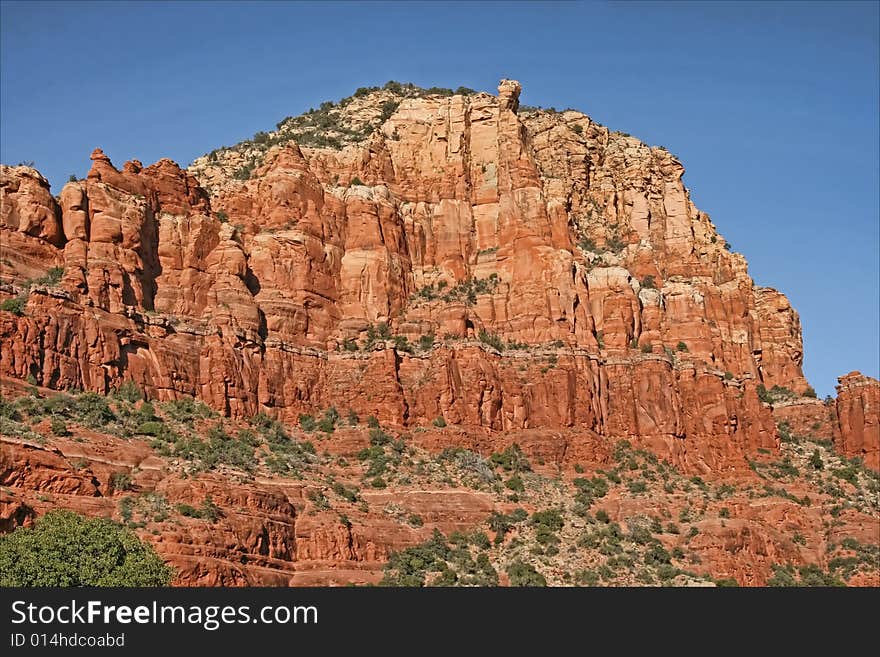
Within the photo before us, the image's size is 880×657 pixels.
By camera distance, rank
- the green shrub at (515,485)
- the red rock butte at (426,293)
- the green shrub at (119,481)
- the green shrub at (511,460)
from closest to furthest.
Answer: the green shrub at (119,481) < the red rock butte at (426,293) < the green shrub at (515,485) < the green shrub at (511,460)

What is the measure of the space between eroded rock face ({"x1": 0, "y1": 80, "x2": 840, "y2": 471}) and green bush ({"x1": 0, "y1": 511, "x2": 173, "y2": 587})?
25.4 m

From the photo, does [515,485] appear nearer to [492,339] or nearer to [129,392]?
[492,339]

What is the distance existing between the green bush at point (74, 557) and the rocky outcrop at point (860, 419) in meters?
71.0

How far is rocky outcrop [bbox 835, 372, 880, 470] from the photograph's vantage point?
396 feet

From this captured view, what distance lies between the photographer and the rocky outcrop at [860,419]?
120812mm

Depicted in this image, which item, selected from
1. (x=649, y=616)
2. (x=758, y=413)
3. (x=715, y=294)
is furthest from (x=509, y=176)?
(x=649, y=616)

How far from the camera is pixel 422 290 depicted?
11994 cm

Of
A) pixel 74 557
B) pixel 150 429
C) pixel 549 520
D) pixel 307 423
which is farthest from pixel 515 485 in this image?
pixel 74 557

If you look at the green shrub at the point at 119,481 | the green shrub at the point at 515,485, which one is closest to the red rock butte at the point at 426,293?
the green shrub at the point at 515,485

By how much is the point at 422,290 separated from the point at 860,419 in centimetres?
3870

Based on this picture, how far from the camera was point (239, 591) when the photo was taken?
58.2 m

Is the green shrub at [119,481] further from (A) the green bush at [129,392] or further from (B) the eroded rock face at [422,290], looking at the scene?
(A) the green bush at [129,392]

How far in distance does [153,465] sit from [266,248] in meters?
31.1

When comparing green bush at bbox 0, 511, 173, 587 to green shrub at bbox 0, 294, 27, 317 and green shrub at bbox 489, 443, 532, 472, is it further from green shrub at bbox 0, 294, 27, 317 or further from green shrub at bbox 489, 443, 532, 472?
green shrub at bbox 489, 443, 532, 472
